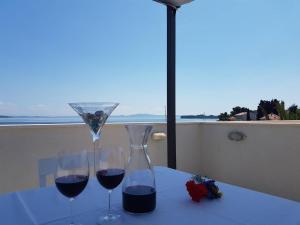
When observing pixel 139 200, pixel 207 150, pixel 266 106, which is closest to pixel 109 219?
pixel 139 200

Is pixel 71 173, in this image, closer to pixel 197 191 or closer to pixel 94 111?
pixel 94 111

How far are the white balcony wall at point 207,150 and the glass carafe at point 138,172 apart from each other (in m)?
1.55

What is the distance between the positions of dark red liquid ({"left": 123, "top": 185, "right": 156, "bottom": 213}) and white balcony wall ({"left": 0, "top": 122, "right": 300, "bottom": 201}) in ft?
5.10

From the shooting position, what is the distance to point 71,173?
0.66 m

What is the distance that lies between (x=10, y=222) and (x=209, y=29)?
4956mm

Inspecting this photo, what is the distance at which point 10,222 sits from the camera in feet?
2.24

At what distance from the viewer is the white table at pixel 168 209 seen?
686mm

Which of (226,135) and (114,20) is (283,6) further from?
(114,20)

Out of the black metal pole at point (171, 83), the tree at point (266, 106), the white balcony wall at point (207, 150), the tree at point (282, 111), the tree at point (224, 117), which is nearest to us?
the white balcony wall at point (207, 150)

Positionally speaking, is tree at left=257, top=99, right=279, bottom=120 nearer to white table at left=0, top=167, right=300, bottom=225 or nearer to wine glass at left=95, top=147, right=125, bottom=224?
white table at left=0, top=167, right=300, bottom=225

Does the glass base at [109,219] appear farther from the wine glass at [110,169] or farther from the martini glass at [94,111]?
the martini glass at [94,111]

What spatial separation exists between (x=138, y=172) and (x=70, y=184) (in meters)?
0.20

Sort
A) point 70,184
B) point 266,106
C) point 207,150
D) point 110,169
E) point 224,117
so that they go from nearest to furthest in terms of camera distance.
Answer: point 70,184 < point 110,169 < point 207,150 < point 266,106 < point 224,117

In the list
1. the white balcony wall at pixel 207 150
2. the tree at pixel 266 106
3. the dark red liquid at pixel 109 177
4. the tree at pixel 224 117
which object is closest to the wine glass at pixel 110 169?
the dark red liquid at pixel 109 177
